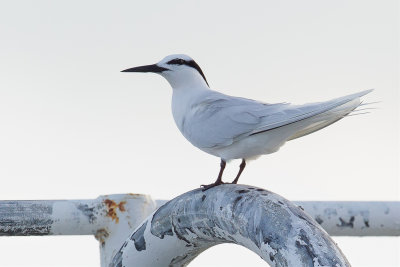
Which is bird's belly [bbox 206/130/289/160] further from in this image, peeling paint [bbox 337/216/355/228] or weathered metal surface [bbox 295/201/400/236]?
peeling paint [bbox 337/216/355/228]

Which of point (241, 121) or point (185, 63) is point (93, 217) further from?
point (185, 63)

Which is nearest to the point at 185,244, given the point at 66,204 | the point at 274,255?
the point at 274,255

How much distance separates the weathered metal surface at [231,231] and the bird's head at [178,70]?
7.14ft

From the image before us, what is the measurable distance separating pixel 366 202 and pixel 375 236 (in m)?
0.20

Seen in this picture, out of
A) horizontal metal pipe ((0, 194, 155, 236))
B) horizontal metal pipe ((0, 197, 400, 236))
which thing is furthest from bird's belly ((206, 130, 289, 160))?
horizontal metal pipe ((0, 194, 155, 236))

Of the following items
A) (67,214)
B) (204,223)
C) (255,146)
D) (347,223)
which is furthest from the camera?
(255,146)

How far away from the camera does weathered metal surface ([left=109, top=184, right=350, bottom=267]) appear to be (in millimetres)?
2246

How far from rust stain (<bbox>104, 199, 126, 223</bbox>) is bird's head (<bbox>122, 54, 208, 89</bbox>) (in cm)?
132

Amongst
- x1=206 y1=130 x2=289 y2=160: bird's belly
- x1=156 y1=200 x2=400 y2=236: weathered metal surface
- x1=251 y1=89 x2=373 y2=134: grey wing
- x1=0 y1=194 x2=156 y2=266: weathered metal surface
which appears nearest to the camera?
x1=251 y1=89 x2=373 y2=134: grey wing

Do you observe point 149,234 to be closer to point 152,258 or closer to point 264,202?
point 152,258

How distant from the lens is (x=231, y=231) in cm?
273

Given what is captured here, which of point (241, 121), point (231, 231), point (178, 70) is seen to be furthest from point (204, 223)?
point (178, 70)

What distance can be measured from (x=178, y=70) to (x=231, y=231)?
265 centimetres

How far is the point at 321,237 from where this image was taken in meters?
2.25
